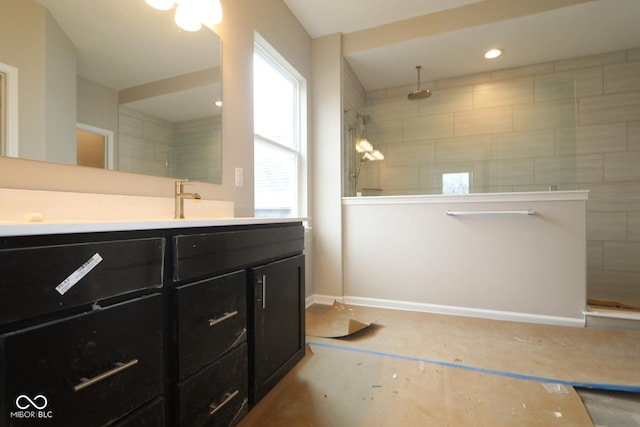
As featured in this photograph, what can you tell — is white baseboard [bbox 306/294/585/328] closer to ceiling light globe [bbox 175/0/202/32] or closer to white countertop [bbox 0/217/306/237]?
white countertop [bbox 0/217/306/237]

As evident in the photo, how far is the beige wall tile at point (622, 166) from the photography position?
2766mm

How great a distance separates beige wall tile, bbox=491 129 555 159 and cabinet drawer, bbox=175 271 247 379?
3.05m

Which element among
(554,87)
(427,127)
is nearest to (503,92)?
(554,87)

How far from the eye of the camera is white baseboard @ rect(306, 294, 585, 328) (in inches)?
Result: 84.4

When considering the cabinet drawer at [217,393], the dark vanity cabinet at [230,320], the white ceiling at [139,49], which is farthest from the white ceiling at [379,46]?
the cabinet drawer at [217,393]

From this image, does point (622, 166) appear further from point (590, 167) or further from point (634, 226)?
point (634, 226)

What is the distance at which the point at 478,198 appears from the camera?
2.35 meters

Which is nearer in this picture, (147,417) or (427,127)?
(147,417)

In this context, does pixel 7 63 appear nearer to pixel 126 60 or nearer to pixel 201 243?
pixel 126 60

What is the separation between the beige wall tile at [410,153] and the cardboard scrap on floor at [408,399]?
7.45 feet

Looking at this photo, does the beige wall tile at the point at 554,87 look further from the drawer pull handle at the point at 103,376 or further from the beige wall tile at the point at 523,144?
the drawer pull handle at the point at 103,376

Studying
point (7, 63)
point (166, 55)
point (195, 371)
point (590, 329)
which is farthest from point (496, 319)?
point (7, 63)

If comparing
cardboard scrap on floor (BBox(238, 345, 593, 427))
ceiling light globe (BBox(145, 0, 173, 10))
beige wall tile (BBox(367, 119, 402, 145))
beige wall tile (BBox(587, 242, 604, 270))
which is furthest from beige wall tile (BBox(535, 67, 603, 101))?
ceiling light globe (BBox(145, 0, 173, 10))

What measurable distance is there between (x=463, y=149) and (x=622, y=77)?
152cm
